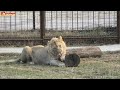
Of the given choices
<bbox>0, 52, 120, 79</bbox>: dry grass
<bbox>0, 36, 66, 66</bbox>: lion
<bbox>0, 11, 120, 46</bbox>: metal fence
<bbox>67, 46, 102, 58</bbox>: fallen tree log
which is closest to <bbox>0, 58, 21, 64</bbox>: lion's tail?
<bbox>0, 36, 66, 66</bbox>: lion

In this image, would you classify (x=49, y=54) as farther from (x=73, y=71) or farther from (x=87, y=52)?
(x=73, y=71)

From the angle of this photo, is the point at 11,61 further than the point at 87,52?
No

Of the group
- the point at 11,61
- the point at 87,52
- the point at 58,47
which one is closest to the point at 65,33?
the point at 87,52

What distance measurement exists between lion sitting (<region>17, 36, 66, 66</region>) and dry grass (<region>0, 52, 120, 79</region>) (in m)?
0.39

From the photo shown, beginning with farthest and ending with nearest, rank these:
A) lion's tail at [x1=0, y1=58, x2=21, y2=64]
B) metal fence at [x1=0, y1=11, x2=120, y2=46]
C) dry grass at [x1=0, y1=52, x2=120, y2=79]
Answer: metal fence at [x1=0, y1=11, x2=120, y2=46] < lion's tail at [x1=0, y1=58, x2=21, y2=64] < dry grass at [x1=0, y1=52, x2=120, y2=79]

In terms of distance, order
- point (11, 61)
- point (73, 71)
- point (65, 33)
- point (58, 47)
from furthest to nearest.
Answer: point (65, 33), point (11, 61), point (58, 47), point (73, 71)

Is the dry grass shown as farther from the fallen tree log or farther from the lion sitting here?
the lion sitting

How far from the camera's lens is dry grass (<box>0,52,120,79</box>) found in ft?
23.7

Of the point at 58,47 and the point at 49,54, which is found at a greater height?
the point at 58,47

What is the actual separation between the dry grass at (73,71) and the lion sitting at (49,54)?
0.39m

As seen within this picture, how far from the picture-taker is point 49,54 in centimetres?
947
